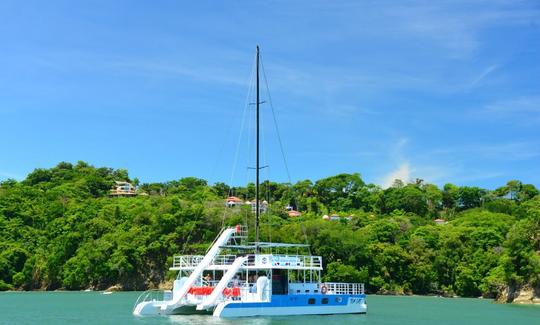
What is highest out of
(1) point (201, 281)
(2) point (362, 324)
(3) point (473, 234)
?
(3) point (473, 234)

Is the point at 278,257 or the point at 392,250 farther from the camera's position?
the point at 392,250

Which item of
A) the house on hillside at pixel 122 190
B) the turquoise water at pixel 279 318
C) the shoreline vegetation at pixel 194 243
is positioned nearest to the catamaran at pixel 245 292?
the turquoise water at pixel 279 318

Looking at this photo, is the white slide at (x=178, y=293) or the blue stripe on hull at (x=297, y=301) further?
the white slide at (x=178, y=293)

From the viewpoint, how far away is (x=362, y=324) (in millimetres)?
33125

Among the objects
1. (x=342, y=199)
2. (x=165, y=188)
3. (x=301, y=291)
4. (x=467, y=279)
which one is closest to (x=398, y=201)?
(x=342, y=199)

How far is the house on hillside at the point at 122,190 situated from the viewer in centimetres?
13125

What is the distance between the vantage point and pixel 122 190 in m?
136

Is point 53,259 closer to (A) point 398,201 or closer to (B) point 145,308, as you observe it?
(B) point 145,308

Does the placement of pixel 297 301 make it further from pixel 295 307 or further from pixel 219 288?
pixel 219 288

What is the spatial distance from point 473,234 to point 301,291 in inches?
1899

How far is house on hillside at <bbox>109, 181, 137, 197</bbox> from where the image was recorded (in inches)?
5167

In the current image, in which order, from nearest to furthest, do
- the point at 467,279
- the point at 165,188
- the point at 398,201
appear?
1. the point at 467,279
2. the point at 398,201
3. the point at 165,188

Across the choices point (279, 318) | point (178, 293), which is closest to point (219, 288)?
point (178, 293)

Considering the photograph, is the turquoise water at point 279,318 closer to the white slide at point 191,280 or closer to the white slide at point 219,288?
the white slide at point 219,288
